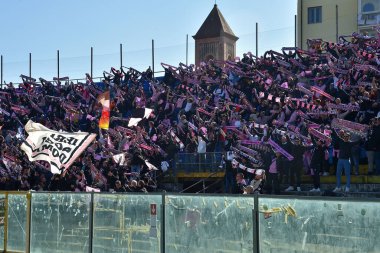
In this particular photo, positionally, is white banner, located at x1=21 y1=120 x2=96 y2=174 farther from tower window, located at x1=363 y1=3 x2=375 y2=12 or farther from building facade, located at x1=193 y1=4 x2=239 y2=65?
building facade, located at x1=193 y1=4 x2=239 y2=65

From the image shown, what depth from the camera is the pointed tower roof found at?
9419 centimetres

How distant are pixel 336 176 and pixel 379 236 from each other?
9.33 meters

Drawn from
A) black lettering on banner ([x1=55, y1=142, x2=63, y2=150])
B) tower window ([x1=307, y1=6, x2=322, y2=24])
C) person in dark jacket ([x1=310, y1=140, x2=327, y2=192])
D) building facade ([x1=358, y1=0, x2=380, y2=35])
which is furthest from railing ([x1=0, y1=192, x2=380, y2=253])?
tower window ([x1=307, y1=6, x2=322, y2=24])

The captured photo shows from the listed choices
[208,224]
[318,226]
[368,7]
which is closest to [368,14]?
[368,7]

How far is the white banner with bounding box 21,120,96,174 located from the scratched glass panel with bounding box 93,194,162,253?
3180mm

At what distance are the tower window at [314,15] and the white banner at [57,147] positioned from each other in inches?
2137

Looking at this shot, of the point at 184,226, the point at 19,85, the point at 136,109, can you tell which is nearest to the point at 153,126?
the point at 136,109

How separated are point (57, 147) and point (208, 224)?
262 inches

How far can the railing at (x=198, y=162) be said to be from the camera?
858 inches

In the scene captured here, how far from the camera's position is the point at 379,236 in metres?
8.64

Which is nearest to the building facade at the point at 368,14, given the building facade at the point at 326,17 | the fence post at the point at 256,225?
the building facade at the point at 326,17

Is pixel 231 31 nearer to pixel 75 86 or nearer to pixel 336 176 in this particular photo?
pixel 75 86

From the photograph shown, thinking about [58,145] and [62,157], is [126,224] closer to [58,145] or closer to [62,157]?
[62,157]

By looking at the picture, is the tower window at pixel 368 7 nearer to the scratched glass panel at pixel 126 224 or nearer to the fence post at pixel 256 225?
the scratched glass panel at pixel 126 224
